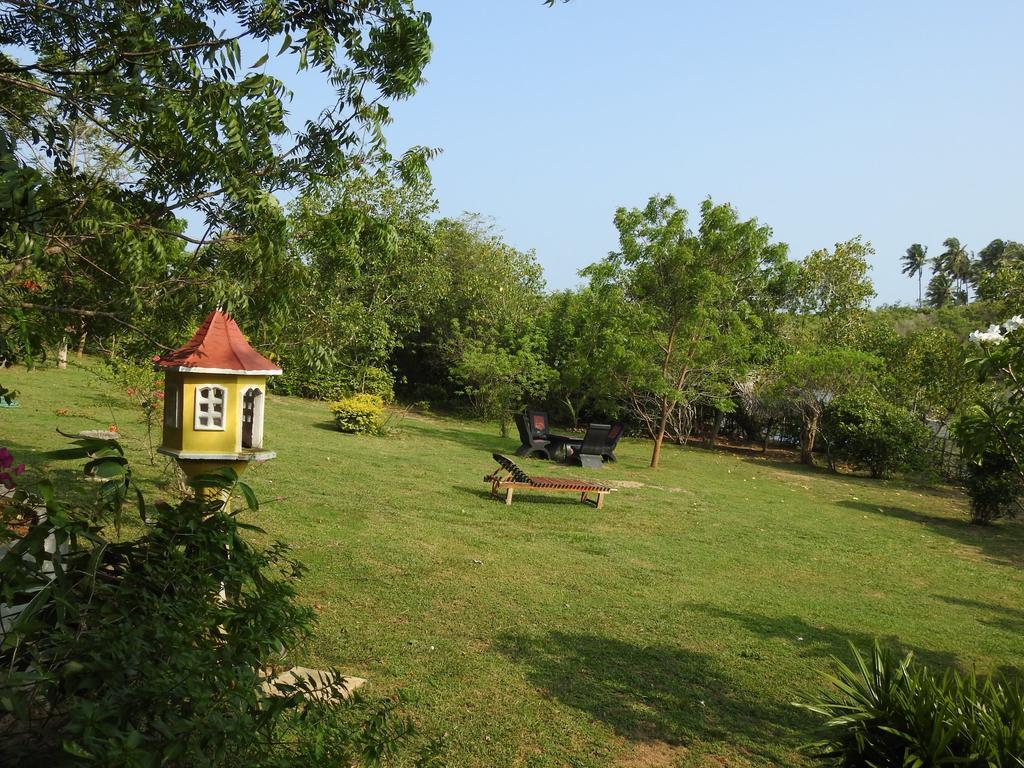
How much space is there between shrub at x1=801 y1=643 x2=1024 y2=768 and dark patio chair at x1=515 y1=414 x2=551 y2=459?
14972 millimetres

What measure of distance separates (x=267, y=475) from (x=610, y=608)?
A: 21.8ft

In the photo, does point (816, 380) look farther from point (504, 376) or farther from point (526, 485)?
point (526, 485)

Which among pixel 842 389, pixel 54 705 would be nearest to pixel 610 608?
pixel 54 705

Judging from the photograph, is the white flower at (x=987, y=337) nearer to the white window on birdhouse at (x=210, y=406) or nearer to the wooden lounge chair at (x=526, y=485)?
the white window on birdhouse at (x=210, y=406)

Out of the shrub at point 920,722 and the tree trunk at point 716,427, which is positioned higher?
the tree trunk at point 716,427

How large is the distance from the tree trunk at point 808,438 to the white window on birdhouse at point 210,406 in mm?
21461

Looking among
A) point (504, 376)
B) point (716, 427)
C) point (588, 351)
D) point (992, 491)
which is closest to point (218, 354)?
point (992, 491)

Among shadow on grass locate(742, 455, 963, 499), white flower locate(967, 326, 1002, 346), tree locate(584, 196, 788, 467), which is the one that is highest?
tree locate(584, 196, 788, 467)

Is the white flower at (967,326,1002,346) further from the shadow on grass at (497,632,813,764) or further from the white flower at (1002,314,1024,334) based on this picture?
the shadow on grass at (497,632,813,764)

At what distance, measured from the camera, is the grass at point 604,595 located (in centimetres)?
529

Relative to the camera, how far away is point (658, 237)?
2005 cm

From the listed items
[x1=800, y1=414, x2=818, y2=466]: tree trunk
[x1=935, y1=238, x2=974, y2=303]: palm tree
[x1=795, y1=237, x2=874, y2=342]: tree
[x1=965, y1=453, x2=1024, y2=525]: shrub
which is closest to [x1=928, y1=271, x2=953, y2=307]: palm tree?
[x1=935, y1=238, x2=974, y2=303]: palm tree

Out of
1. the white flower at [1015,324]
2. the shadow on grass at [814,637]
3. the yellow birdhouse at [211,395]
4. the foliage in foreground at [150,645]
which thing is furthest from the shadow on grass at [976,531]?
the foliage in foreground at [150,645]

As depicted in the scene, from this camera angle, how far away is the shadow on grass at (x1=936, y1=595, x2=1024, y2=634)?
28.5 feet
